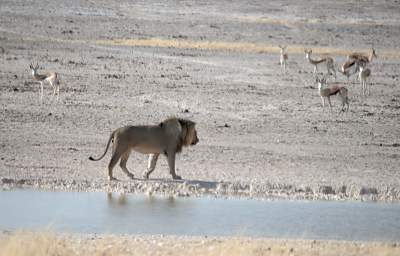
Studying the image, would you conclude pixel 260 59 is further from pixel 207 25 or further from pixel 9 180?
pixel 9 180

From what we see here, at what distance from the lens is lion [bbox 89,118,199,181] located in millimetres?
13797

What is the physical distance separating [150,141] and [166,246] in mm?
4850

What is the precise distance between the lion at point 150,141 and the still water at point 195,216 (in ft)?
3.66

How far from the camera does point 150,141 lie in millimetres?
13977

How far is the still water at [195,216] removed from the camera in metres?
10.7

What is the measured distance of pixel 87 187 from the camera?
13.1 meters

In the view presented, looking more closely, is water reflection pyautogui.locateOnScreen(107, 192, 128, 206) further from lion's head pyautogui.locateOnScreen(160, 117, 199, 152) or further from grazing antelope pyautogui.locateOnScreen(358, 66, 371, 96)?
grazing antelope pyautogui.locateOnScreen(358, 66, 371, 96)

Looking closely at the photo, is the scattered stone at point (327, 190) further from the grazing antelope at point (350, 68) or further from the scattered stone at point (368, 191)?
the grazing antelope at point (350, 68)

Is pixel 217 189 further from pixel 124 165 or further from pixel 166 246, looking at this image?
pixel 166 246

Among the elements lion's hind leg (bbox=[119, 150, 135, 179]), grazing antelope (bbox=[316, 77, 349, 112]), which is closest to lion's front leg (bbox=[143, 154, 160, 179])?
lion's hind leg (bbox=[119, 150, 135, 179])

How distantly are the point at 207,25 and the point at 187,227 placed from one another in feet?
109

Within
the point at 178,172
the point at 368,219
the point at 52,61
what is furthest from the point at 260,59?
the point at 368,219

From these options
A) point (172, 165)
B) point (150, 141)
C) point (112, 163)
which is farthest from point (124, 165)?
point (172, 165)

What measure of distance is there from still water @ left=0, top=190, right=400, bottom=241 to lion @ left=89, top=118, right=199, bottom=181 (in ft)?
3.66
